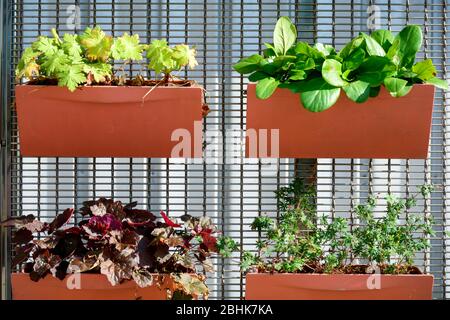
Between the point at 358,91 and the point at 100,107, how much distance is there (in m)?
0.66

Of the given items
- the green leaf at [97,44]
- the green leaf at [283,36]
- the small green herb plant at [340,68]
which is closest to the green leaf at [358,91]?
the small green herb plant at [340,68]

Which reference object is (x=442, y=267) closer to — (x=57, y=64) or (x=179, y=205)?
(x=179, y=205)

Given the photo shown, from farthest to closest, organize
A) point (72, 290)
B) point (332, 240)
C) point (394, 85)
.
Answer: point (332, 240) → point (72, 290) → point (394, 85)

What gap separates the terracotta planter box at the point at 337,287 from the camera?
2.04m

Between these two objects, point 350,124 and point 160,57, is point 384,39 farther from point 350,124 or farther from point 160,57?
point 160,57

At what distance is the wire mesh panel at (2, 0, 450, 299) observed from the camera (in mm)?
2293

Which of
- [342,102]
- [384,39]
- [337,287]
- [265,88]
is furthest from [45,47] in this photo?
[337,287]

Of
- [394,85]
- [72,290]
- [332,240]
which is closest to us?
[394,85]

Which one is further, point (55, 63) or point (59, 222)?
point (59, 222)

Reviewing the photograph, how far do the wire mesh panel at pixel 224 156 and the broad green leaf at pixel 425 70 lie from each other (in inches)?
13.3

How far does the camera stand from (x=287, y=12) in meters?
2.33

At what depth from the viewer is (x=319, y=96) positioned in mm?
1933

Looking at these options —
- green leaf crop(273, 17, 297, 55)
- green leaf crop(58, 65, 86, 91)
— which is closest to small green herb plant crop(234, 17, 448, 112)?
green leaf crop(273, 17, 297, 55)

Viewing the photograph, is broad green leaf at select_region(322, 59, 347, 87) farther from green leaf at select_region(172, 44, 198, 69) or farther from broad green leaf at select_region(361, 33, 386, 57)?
green leaf at select_region(172, 44, 198, 69)
